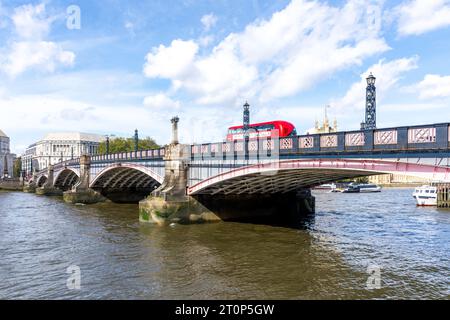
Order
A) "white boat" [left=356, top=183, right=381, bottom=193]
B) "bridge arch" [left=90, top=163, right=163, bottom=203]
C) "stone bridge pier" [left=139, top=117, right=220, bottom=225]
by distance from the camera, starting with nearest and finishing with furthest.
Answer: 1. "stone bridge pier" [left=139, top=117, right=220, bottom=225]
2. "bridge arch" [left=90, top=163, right=163, bottom=203]
3. "white boat" [left=356, top=183, right=381, bottom=193]

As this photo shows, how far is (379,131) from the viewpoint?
15.2 m

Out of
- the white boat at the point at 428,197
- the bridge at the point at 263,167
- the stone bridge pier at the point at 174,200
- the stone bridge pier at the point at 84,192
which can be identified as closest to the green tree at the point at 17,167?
the stone bridge pier at the point at 84,192

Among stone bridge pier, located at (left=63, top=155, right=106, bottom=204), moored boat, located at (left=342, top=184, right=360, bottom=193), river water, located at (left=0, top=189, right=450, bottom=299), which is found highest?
stone bridge pier, located at (left=63, top=155, right=106, bottom=204)

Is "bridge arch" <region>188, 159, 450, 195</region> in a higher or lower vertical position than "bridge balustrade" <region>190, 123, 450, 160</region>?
lower

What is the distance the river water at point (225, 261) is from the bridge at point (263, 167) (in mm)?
2639

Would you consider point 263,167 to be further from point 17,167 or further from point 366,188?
point 17,167

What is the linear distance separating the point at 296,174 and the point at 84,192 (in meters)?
32.5

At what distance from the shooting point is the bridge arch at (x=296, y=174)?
13898 mm

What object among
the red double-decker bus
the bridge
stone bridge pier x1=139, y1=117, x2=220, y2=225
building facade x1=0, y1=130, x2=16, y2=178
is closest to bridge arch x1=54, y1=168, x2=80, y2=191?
the bridge

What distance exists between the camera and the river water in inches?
487

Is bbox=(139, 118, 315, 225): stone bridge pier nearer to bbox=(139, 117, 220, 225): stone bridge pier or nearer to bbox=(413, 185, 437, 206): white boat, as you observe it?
bbox=(139, 117, 220, 225): stone bridge pier

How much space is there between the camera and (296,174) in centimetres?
2273
